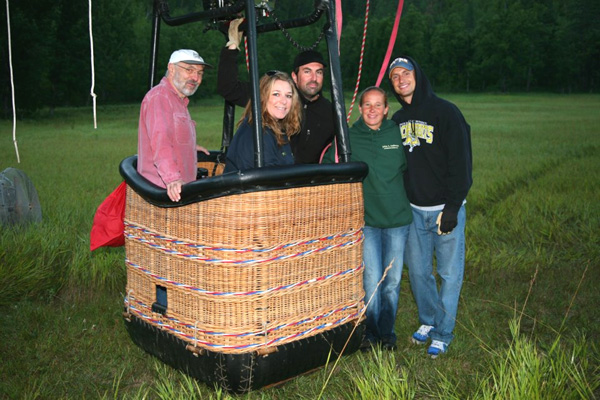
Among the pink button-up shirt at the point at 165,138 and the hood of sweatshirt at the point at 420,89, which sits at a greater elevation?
the hood of sweatshirt at the point at 420,89

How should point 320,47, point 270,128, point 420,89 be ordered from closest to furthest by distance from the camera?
point 270,128
point 420,89
point 320,47

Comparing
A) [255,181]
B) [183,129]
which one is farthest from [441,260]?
[183,129]

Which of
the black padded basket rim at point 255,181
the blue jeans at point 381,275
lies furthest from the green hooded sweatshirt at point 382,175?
the black padded basket rim at point 255,181

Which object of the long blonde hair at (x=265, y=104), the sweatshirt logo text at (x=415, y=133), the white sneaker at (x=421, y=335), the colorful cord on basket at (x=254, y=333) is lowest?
the white sneaker at (x=421, y=335)

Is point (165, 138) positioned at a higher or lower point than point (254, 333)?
higher

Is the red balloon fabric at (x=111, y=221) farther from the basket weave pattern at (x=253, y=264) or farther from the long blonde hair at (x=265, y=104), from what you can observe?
the long blonde hair at (x=265, y=104)

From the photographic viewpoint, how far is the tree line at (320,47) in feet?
81.1

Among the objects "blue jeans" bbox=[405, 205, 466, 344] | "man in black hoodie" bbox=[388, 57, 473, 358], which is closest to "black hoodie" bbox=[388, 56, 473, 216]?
"man in black hoodie" bbox=[388, 57, 473, 358]

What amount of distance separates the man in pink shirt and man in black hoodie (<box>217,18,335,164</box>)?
0.41 metres

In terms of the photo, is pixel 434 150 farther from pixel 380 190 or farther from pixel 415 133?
pixel 380 190

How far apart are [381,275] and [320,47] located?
4742 centimetres

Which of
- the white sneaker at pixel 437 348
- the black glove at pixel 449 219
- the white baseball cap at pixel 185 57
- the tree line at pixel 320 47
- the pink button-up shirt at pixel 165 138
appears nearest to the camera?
the pink button-up shirt at pixel 165 138

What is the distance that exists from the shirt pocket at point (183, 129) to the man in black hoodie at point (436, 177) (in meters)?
1.32

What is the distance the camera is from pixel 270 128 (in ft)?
11.3
